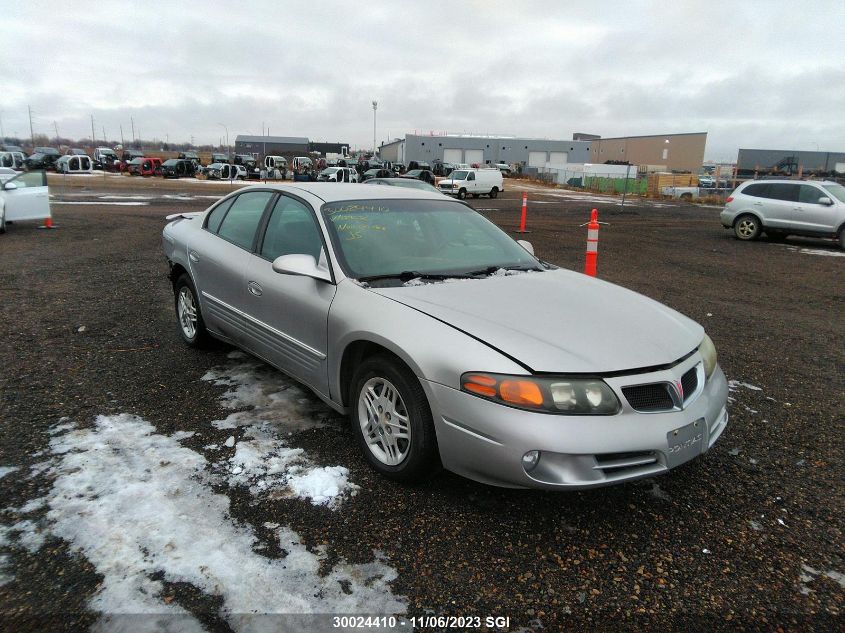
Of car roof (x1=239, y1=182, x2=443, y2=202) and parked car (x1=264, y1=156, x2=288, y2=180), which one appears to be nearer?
car roof (x1=239, y1=182, x2=443, y2=202)

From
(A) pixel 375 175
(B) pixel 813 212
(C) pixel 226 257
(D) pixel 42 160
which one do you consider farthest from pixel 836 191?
(D) pixel 42 160

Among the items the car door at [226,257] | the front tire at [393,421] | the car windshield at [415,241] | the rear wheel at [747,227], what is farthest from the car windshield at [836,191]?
the front tire at [393,421]

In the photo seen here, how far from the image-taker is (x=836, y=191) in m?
14.2

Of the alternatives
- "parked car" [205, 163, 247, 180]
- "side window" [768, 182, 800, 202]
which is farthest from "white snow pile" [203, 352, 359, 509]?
"parked car" [205, 163, 247, 180]

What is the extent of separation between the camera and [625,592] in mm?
2420

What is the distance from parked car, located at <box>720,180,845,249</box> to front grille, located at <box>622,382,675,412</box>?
1402 centimetres

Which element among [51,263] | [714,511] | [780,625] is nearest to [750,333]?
[714,511]

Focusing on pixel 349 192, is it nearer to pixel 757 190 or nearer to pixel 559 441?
pixel 559 441

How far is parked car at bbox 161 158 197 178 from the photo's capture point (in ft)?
143

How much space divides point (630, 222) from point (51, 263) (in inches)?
695

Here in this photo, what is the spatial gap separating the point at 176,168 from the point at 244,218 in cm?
4385

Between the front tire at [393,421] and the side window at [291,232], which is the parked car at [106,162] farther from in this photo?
the front tire at [393,421]

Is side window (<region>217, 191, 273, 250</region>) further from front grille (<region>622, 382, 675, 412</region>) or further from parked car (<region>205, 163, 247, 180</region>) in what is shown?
parked car (<region>205, 163, 247, 180</region>)

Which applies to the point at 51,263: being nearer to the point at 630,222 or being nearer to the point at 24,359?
the point at 24,359
